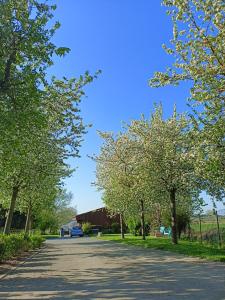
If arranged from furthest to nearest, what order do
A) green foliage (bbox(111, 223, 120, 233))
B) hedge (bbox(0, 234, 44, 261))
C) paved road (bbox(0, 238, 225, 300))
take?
green foliage (bbox(111, 223, 120, 233)) → hedge (bbox(0, 234, 44, 261)) → paved road (bbox(0, 238, 225, 300))

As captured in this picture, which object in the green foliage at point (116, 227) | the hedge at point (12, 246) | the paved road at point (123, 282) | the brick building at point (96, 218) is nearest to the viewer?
the paved road at point (123, 282)

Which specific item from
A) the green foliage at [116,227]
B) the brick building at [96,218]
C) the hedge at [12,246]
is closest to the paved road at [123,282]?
the hedge at [12,246]

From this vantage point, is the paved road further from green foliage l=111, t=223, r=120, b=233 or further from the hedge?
green foliage l=111, t=223, r=120, b=233

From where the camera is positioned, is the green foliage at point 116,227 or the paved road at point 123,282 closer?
the paved road at point 123,282

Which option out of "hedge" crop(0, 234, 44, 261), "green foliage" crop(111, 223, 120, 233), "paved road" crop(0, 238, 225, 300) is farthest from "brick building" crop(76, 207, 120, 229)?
"paved road" crop(0, 238, 225, 300)

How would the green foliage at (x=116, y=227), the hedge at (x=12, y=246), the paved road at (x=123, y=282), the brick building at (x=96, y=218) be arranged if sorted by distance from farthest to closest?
Answer: the brick building at (x=96, y=218)
the green foliage at (x=116, y=227)
the hedge at (x=12, y=246)
the paved road at (x=123, y=282)

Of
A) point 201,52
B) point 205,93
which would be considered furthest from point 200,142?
point 201,52

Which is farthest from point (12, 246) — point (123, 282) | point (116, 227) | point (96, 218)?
point (96, 218)

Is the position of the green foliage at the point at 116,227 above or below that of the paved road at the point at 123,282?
above

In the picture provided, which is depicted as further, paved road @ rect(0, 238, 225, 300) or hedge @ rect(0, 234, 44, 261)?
hedge @ rect(0, 234, 44, 261)

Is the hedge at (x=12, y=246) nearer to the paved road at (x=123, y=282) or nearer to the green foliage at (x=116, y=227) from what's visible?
the paved road at (x=123, y=282)

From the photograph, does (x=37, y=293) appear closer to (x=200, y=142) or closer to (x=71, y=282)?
(x=71, y=282)

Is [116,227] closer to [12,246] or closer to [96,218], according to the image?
[96,218]

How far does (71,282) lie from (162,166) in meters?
16.6
